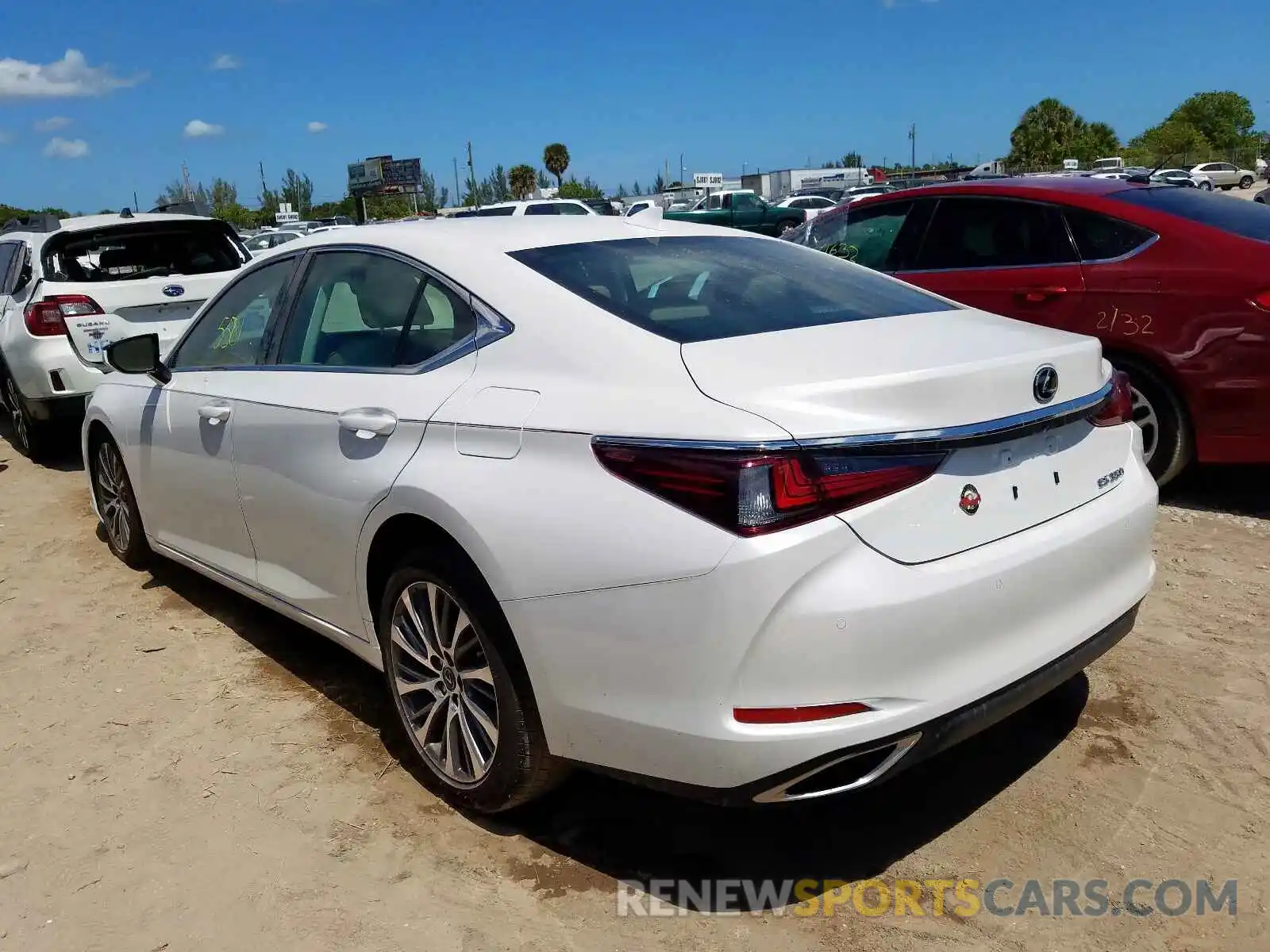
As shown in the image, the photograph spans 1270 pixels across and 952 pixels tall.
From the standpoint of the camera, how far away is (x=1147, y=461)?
5.09m

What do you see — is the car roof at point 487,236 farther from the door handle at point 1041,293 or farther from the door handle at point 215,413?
the door handle at point 1041,293

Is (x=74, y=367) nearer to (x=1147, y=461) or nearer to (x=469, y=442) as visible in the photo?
(x=469, y=442)

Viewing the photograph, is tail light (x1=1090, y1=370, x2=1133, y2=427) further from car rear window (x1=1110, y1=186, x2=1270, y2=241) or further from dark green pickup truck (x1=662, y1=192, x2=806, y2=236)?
dark green pickup truck (x1=662, y1=192, x2=806, y2=236)

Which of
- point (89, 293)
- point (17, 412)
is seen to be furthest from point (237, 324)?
point (17, 412)

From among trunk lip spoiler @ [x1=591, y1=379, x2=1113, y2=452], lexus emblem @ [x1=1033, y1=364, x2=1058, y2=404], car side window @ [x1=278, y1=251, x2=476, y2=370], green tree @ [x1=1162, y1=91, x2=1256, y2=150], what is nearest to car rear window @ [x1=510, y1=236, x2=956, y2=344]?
car side window @ [x1=278, y1=251, x2=476, y2=370]

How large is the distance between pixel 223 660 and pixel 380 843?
1630mm

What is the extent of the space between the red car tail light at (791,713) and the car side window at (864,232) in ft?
14.3

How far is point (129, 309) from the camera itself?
7.31m

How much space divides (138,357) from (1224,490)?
5230 mm

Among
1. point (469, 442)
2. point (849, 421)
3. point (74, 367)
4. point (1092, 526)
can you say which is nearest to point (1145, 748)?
point (1092, 526)

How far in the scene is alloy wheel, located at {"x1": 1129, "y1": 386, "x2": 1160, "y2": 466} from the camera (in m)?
5.06

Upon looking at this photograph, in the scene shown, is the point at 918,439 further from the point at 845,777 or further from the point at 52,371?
the point at 52,371

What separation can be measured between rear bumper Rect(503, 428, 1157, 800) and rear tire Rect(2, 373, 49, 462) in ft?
21.8

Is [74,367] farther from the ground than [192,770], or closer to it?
farther from the ground
